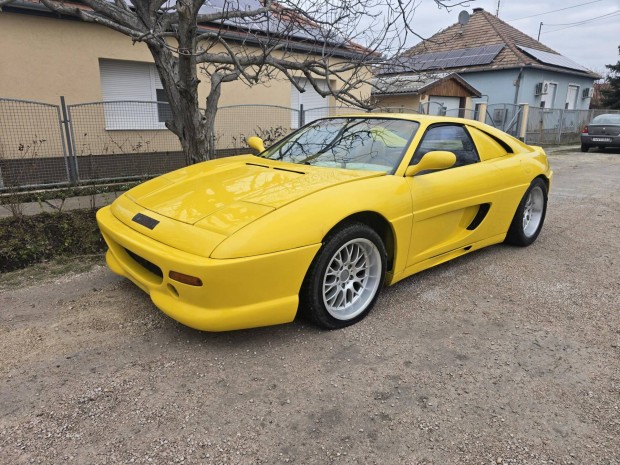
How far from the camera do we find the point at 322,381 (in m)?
2.41

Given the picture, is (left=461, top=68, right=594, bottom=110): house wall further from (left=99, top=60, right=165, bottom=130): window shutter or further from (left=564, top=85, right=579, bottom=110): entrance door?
(left=99, top=60, right=165, bottom=130): window shutter

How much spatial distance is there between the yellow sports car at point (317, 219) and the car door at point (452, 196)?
1 centimetres

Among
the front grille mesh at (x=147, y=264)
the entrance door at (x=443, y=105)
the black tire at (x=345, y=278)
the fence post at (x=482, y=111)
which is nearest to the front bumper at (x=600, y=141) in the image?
the fence post at (x=482, y=111)

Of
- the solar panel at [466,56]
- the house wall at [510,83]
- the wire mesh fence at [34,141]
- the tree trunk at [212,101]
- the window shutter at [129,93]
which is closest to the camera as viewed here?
the tree trunk at [212,101]

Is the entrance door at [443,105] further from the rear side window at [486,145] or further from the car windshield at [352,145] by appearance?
the car windshield at [352,145]

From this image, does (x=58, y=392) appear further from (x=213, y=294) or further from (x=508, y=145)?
(x=508, y=145)

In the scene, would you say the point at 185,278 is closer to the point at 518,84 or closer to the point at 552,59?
the point at 518,84

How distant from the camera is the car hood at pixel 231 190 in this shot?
267cm

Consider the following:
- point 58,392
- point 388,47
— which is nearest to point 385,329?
point 58,392

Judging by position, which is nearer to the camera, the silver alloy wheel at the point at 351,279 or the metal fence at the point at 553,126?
the silver alloy wheel at the point at 351,279

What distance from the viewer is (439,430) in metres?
2.08

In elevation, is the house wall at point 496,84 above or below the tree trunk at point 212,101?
above

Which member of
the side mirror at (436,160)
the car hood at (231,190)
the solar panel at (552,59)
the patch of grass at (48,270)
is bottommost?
the patch of grass at (48,270)

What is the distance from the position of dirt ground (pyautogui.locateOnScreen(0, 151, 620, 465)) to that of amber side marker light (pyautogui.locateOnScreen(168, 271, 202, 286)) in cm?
49
